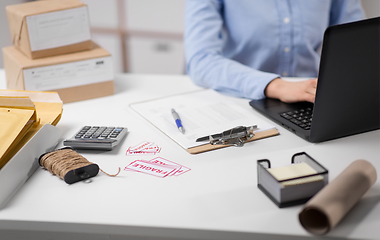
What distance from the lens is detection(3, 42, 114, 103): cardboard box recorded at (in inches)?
45.2

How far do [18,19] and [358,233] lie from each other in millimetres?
1065

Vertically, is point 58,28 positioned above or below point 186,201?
above

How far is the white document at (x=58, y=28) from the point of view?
116 cm

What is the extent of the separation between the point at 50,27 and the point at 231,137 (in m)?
0.66

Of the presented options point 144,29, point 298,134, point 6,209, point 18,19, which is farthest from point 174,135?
point 144,29

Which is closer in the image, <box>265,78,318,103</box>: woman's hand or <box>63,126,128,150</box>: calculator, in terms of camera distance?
<box>63,126,128,150</box>: calculator

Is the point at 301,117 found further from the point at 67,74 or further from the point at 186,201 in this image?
the point at 67,74

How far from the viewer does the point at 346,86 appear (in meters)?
0.82

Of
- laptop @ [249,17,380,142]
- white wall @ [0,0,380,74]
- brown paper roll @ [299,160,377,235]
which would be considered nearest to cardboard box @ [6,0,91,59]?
laptop @ [249,17,380,142]

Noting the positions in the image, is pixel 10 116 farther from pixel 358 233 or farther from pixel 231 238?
pixel 358 233

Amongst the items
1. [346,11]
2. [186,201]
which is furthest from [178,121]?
[346,11]

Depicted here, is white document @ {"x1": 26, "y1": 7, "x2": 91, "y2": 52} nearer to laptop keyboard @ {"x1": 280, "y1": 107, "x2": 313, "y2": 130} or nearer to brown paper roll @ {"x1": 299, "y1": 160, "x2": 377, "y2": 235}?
laptop keyboard @ {"x1": 280, "y1": 107, "x2": 313, "y2": 130}

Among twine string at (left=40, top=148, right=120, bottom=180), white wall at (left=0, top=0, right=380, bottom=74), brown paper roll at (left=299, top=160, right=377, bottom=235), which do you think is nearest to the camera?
brown paper roll at (left=299, top=160, right=377, bottom=235)

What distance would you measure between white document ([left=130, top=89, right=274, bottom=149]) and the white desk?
0.13 ft
